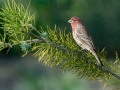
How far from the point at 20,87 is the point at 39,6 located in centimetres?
243

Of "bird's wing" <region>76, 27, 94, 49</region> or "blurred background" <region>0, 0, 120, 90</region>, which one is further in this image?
"blurred background" <region>0, 0, 120, 90</region>

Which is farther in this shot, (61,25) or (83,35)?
(61,25)

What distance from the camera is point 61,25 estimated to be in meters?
11.3

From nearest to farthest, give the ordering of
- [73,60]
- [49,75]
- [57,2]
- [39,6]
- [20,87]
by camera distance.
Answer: [73,60] < [20,87] < [49,75] < [39,6] < [57,2]

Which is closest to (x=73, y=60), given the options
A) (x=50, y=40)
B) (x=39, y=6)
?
(x=50, y=40)

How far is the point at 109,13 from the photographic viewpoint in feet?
40.1

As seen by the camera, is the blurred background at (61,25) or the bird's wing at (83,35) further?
the blurred background at (61,25)

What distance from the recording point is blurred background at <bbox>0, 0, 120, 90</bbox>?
10266mm

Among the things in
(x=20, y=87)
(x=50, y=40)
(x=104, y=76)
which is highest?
(x=50, y=40)

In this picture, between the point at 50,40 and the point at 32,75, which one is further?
the point at 32,75

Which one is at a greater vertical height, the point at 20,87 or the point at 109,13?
the point at 109,13

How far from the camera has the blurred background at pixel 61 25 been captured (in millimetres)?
10266

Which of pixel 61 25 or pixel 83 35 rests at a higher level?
pixel 61 25

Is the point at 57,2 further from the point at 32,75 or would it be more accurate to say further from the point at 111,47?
the point at 32,75
